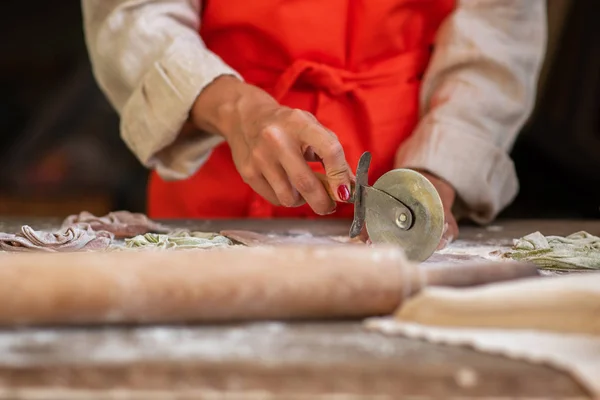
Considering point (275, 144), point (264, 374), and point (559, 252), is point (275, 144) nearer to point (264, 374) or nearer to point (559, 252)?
point (559, 252)

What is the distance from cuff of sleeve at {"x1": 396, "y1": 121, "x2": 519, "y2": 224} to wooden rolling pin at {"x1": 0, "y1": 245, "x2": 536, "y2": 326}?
0.61 metres

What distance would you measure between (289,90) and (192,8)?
0.23 metres

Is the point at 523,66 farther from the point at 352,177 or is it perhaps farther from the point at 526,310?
the point at 526,310

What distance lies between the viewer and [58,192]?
2.36 metres

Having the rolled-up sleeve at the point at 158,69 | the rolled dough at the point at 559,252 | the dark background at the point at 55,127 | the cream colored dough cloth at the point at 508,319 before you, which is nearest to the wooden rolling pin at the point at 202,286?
the cream colored dough cloth at the point at 508,319

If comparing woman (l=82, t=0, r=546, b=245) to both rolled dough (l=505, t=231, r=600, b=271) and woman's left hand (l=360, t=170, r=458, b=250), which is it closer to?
woman's left hand (l=360, t=170, r=458, b=250)

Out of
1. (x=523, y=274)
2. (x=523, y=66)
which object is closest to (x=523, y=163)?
(x=523, y=66)

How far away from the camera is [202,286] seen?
1.79ft

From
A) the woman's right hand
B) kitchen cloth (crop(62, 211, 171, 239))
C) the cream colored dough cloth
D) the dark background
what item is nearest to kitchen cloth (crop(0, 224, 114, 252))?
kitchen cloth (crop(62, 211, 171, 239))

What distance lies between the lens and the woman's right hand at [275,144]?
33.7 inches

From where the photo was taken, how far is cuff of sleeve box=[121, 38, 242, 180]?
109 centimetres

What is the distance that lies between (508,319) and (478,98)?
2.59ft

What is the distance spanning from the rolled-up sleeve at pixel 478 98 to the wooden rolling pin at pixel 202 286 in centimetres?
61

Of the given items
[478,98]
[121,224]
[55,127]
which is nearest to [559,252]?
[478,98]
